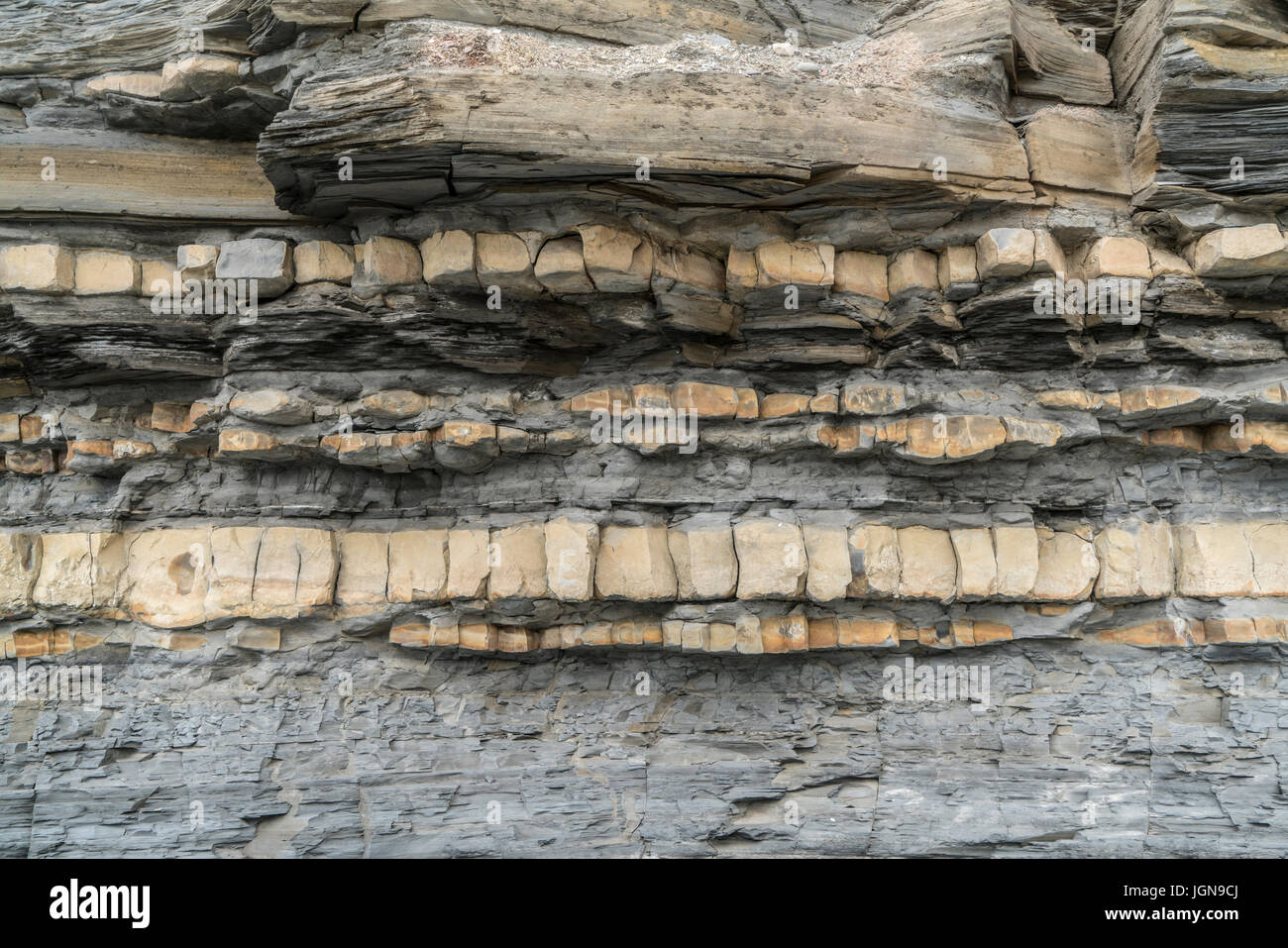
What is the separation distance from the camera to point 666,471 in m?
5.66

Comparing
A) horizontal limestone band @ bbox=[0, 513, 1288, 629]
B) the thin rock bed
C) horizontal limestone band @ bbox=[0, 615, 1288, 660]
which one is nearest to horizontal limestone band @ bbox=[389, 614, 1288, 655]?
horizontal limestone band @ bbox=[0, 615, 1288, 660]

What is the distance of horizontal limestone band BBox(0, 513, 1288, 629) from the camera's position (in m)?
5.36

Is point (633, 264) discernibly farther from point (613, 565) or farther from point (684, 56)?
point (613, 565)

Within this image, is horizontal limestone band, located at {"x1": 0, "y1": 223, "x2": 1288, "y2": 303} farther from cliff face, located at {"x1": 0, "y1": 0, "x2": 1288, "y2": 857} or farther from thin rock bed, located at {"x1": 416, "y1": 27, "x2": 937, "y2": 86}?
thin rock bed, located at {"x1": 416, "y1": 27, "x2": 937, "y2": 86}

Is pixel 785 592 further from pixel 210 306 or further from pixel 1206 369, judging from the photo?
pixel 210 306

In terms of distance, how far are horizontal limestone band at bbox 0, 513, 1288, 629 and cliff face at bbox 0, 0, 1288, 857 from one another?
3cm

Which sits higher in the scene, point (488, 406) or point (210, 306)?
point (210, 306)

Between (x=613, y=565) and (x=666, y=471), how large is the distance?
0.77 metres

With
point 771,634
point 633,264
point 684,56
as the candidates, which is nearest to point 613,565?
point 771,634

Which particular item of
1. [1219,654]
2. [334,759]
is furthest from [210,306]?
[1219,654]

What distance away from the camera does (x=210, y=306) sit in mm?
5438

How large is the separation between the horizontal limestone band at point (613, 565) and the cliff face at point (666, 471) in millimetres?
26

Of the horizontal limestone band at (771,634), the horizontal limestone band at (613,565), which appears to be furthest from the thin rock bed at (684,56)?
the horizontal limestone band at (771,634)

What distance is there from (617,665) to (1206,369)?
14.9 ft
